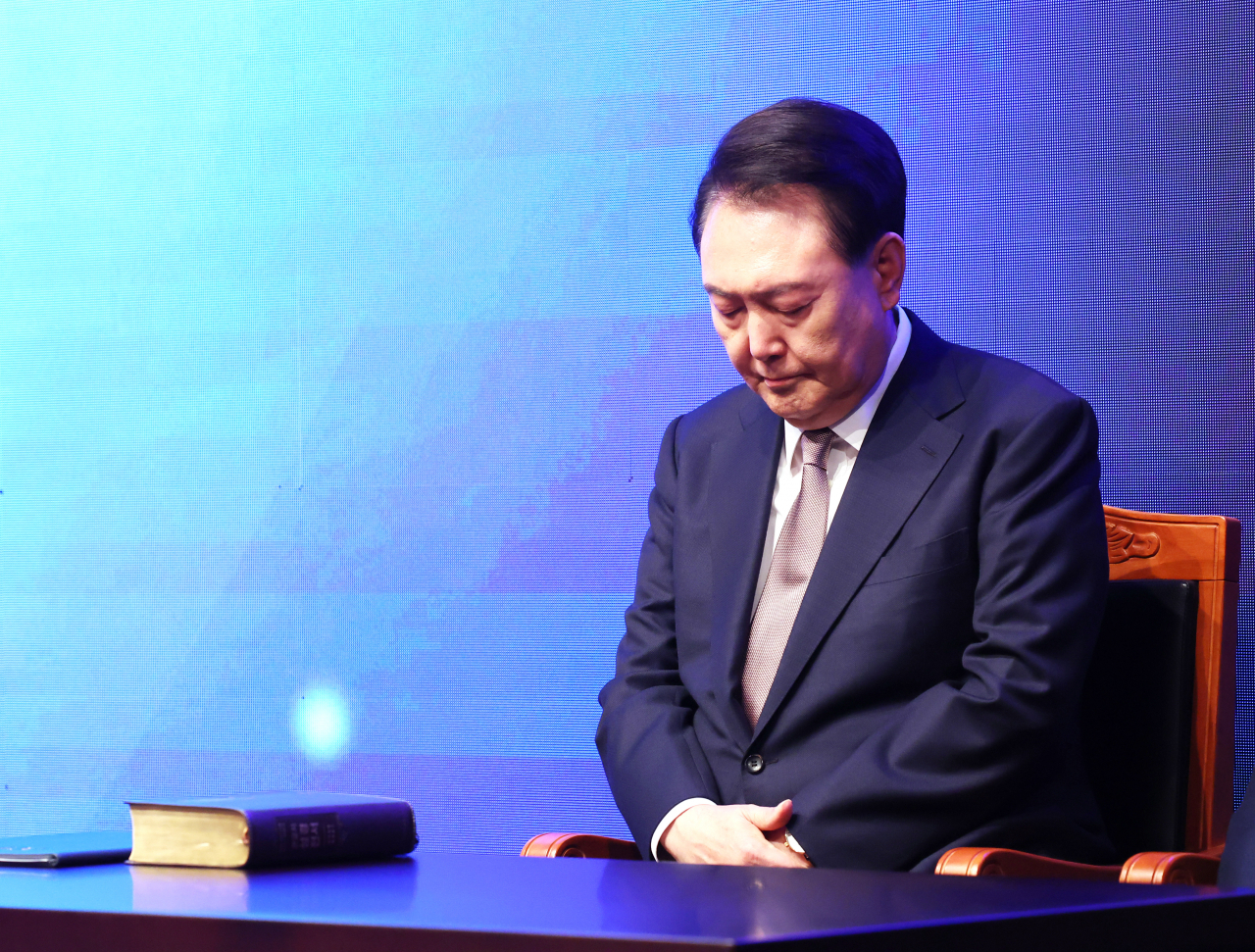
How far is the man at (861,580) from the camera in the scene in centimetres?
165

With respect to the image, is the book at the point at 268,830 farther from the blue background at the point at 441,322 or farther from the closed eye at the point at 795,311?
the blue background at the point at 441,322

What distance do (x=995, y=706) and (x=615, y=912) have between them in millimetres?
816

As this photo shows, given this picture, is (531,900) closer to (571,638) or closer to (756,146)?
(756,146)

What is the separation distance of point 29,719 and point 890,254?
1996 mm

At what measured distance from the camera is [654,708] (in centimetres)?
186

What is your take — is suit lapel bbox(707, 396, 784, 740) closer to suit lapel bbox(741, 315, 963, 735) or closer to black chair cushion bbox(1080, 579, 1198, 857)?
suit lapel bbox(741, 315, 963, 735)

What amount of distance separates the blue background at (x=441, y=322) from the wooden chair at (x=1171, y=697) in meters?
0.34

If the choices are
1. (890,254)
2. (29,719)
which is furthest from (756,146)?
(29,719)

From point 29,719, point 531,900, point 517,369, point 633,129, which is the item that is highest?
point 633,129

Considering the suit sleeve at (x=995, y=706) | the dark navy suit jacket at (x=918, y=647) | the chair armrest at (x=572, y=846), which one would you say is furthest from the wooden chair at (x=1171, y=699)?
the chair armrest at (x=572, y=846)

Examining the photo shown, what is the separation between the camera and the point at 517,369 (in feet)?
8.41

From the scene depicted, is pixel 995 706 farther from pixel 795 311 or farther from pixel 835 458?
pixel 795 311

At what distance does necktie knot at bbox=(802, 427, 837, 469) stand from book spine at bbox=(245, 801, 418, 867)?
75 centimetres

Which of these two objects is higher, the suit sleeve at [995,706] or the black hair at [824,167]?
the black hair at [824,167]
